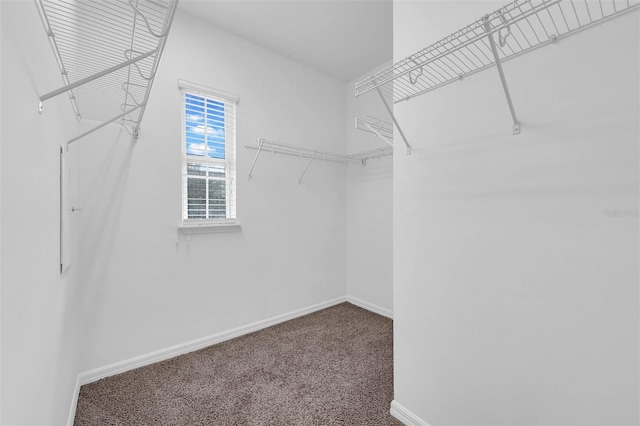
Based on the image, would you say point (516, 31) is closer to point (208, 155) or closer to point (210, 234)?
point (208, 155)

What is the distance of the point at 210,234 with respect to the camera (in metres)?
2.56

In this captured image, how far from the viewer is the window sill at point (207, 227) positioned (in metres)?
2.41

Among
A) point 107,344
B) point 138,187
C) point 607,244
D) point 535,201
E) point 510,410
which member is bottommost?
point 107,344

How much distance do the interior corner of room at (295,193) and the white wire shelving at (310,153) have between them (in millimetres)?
50

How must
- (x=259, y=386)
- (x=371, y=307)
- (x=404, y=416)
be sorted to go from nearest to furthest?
(x=404, y=416), (x=259, y=386), (x=371, y=307)

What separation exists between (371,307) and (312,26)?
306cm

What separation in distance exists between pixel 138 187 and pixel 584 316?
108 inches

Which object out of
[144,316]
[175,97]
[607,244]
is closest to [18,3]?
[175,97]

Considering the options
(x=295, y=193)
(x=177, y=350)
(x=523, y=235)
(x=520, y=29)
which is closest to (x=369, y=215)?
(x=295, y=193)

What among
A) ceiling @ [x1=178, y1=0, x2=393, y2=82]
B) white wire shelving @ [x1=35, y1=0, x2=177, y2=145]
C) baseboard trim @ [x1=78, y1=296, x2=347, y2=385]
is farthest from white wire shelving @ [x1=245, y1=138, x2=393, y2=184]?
baseboard trim @ [x1=78, y1=296, x2=347, y2=385]

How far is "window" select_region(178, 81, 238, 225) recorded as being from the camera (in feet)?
8.12

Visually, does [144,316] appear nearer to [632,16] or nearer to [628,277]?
[628,277]

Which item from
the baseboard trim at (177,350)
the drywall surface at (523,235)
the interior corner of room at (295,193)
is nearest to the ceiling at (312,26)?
the interior corner of room at (295,193)

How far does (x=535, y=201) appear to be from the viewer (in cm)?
112
